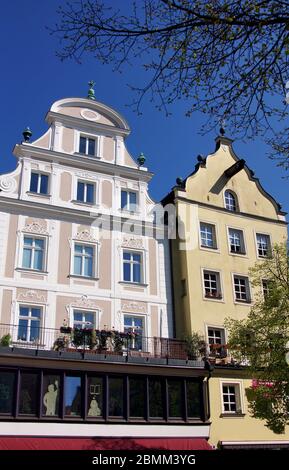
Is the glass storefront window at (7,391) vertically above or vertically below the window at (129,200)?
below

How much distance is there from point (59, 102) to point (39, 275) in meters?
9.24

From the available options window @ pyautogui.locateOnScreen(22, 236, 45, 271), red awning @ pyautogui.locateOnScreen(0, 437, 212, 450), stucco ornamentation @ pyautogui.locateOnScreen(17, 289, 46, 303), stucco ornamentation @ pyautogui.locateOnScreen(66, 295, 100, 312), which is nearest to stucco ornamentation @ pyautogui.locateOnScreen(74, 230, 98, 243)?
window @ pyautogui.locateOnScreen(22, 236, 45, 271)

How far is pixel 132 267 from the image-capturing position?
982 inches

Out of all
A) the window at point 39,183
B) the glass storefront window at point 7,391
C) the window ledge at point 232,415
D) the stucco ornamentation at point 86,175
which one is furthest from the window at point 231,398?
the window at point 39,183

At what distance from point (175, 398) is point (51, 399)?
209 inches

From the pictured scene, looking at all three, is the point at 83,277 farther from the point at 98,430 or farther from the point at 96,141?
the point at 96,141

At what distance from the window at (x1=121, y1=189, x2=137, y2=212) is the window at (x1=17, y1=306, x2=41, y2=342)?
6965 mm

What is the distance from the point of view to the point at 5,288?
2150cm

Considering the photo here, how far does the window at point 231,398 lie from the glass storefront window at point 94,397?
5.92 m

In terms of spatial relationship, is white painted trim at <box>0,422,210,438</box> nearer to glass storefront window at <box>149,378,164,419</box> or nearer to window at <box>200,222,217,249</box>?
glass storefront window at <box>149,378,164,419</box>

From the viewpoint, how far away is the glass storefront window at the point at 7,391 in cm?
1862

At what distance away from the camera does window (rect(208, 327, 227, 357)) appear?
939 inches

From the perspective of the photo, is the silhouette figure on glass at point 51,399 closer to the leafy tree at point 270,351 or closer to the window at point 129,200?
the leafy tree at point 270,351

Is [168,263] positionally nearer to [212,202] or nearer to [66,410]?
[212,202]
